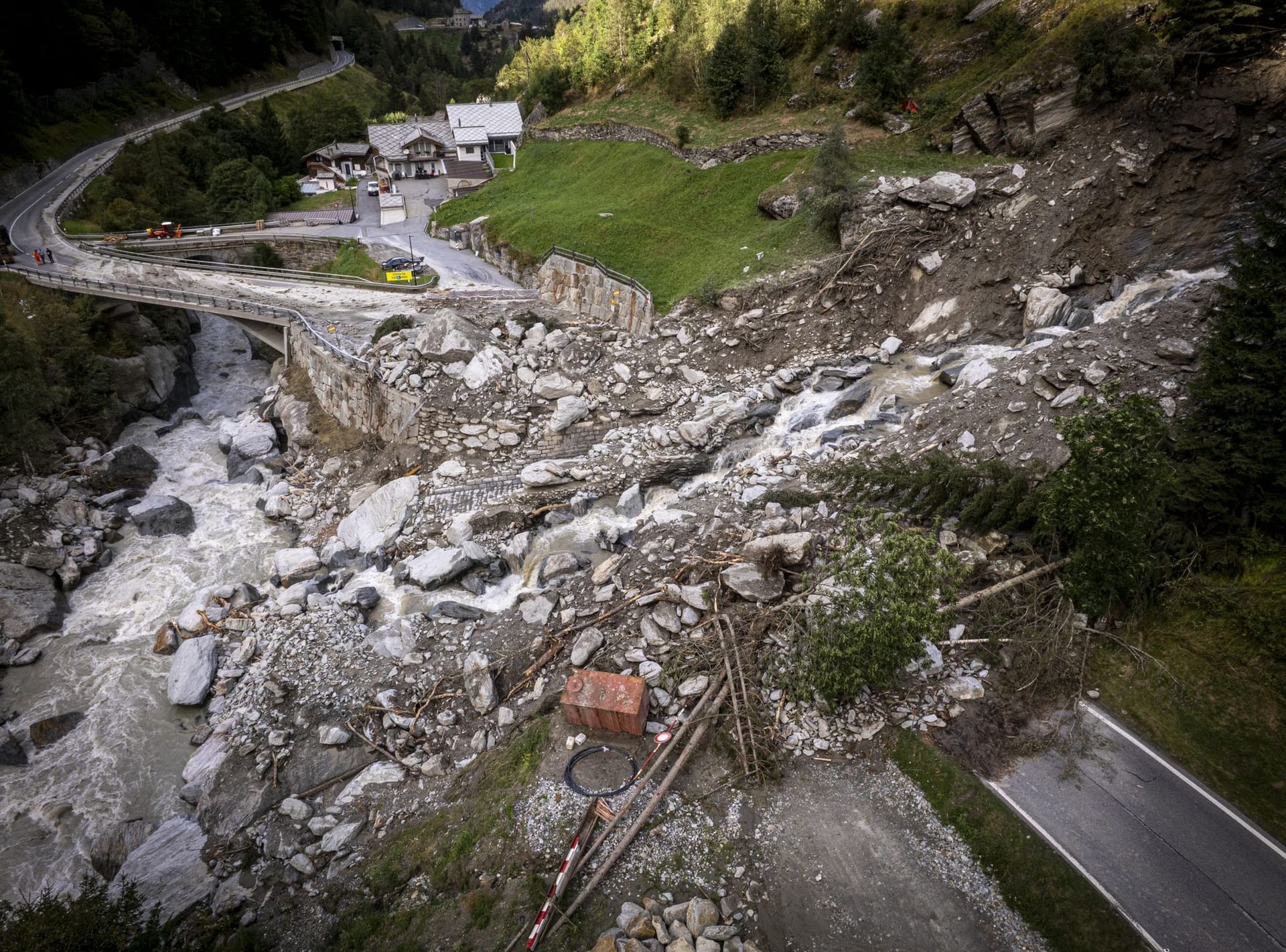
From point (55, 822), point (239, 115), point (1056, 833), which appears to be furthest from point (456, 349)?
point (239, 115)

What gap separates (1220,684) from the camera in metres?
11.9

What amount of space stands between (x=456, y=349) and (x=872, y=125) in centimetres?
2580

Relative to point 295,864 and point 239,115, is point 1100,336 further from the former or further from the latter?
point 239,115

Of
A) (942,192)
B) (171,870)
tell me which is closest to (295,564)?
(171,870)

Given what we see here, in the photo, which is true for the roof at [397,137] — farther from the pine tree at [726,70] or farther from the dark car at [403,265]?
the pine tree at [726,70]

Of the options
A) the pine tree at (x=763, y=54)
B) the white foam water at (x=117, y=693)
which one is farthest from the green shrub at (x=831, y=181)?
the white foam water at (x=117, y=693)

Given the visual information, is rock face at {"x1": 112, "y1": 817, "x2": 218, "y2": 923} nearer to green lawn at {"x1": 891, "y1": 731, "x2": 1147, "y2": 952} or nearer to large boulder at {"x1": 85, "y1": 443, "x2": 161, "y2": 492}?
green lawn at {"x1": 891, "y1": 731, "x2": 1147, "y2": 952}

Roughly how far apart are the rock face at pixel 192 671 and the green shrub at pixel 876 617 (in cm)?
1686

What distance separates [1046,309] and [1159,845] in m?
17.7

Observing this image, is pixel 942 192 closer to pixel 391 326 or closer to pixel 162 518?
pixel 391 326

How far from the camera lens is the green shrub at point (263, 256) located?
149 feet

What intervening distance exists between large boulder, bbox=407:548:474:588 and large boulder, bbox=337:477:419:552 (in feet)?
8.20

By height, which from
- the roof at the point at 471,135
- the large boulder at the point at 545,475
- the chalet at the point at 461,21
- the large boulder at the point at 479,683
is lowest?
the large boulder at the point at 479,683

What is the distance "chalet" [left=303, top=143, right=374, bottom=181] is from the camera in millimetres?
66188
